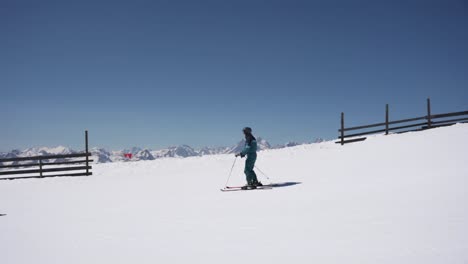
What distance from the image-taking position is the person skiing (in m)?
10.6

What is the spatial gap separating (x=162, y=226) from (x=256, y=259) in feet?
8.23

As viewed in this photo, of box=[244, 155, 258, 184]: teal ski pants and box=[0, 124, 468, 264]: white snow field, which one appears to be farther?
box=[244, 155, 258, 184]: teal ski pants

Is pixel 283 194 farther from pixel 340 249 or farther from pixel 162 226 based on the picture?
pixel 340 249

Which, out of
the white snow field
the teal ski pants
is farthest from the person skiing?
the white snow field

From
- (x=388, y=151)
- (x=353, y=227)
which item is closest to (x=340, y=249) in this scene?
(x=353, y=227)

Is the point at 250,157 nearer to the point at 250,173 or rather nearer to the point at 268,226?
the point at 250,173

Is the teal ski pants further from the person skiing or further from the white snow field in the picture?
the white snow field

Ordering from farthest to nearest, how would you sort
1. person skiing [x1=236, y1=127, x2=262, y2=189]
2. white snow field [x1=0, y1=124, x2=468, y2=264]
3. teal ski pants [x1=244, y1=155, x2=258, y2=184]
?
teal ski pants [x1=244, y1=155, x2=258, y2=184] → person skiing [x1=236, y1=127, x2=262, y2=189] → white snow field [x1=0, y1=124, x2=468, y2=264]

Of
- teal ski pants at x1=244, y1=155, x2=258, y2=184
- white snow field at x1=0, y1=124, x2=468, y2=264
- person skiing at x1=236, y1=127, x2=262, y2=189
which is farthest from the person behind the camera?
teal ski pants at x1=244, y1=155, x2=258, y2=184

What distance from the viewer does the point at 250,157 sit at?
36.2ft

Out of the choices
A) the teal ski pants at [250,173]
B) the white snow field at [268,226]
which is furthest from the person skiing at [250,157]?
the white snow field at [268,226]

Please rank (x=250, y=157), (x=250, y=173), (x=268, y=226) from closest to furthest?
(x=268, y=226) → (x=250, y=173) → (x=250, y=157)

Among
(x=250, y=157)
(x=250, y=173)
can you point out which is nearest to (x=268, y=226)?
(x=250, y=173)

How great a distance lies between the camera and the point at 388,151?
1559 cm
